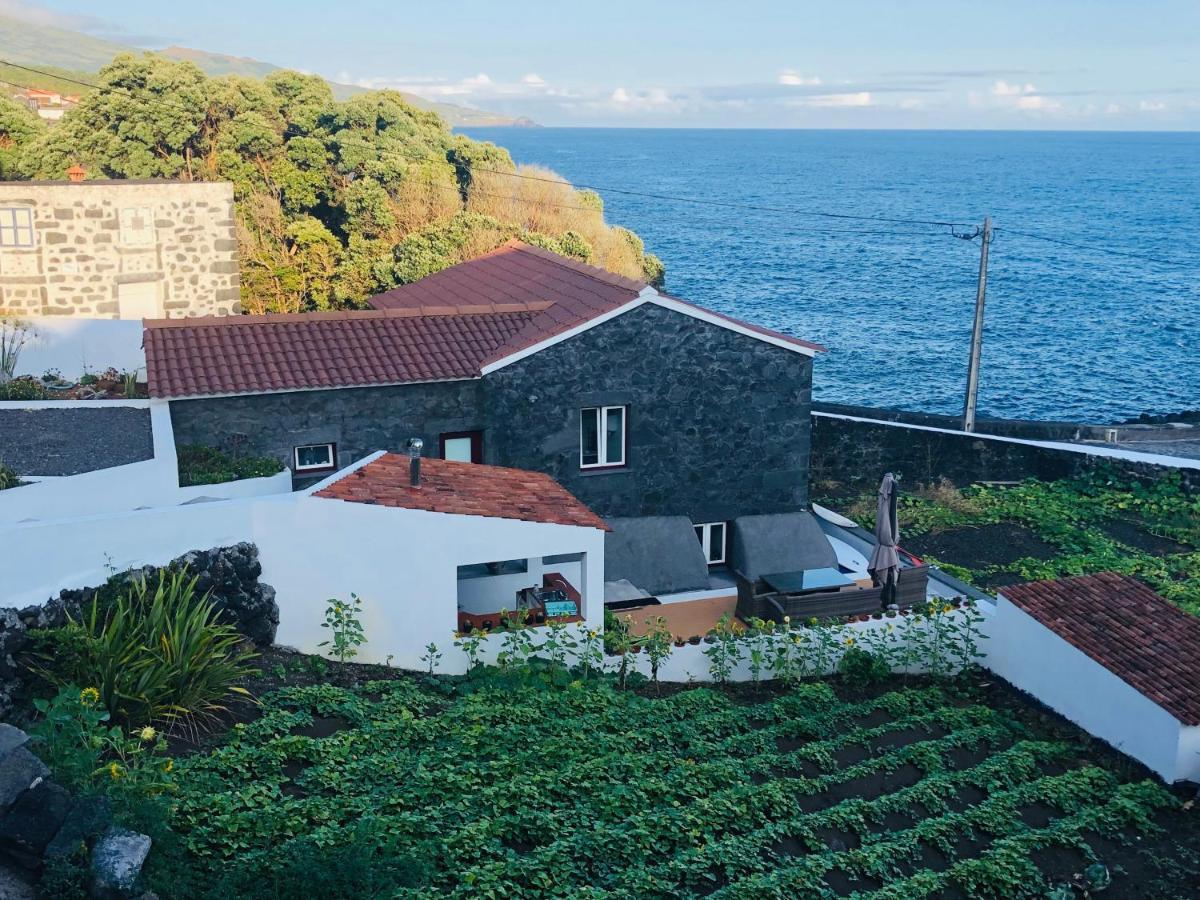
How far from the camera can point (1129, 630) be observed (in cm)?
1550

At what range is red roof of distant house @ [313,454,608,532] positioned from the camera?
1549 cm

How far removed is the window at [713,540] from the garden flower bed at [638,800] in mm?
7372

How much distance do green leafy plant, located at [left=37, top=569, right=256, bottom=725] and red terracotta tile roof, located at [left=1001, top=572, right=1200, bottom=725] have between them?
10.1 m

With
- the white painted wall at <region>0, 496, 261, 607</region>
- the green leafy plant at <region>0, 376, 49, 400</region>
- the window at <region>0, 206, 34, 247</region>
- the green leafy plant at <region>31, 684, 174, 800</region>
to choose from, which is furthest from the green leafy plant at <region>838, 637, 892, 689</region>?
the window at <region>0, 206, 34, 247</region>

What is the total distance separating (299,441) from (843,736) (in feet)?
33.4

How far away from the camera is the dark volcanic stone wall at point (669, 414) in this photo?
20781 mm

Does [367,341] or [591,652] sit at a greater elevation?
[367,341]

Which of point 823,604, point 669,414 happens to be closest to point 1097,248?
point 669,414

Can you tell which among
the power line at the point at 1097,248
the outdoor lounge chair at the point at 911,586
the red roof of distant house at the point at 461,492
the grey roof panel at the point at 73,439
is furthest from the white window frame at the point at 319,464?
the power line at the point at 1097,248

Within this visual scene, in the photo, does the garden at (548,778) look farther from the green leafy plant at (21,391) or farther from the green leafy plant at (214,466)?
the green leafy plant at (21,391)

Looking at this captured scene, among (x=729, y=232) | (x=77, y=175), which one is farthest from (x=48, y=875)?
(x=729, y=232)

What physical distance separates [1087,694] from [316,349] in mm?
12821

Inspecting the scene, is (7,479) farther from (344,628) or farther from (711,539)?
(711,539)

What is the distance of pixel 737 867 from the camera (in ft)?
35.3
